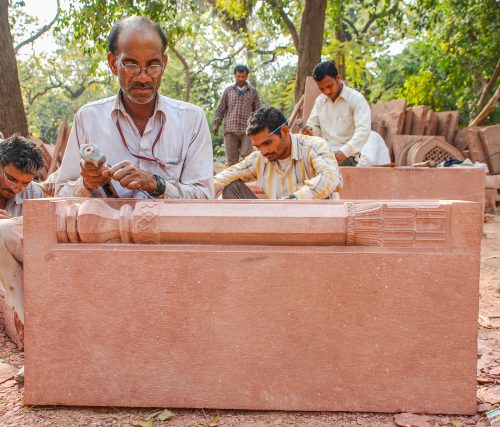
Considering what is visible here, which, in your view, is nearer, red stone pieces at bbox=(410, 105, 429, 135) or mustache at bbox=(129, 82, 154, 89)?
mustache at bbox=(129, 82, 154, 89)

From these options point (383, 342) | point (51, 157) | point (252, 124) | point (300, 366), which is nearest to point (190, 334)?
point (300, 366)

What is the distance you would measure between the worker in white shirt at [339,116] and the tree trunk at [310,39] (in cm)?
303

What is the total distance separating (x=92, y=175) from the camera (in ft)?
7.53

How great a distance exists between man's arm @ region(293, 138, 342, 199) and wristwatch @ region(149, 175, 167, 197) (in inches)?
48.9

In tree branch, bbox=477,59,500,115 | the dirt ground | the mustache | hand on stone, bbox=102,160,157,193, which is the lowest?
the dirt ground

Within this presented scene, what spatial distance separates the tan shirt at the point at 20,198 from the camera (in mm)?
3229

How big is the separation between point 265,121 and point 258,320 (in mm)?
1871

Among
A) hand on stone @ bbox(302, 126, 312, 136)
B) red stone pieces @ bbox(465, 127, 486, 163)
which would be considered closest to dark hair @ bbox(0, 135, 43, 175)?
hand on stone @ bbox(302, 126, 312, 136)

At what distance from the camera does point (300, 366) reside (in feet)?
7.14

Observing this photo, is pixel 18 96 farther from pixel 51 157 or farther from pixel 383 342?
pixel 383 342

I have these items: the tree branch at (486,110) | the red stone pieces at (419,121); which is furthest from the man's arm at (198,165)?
the tree branch at (486,110)

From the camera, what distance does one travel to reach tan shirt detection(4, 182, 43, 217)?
323 cm

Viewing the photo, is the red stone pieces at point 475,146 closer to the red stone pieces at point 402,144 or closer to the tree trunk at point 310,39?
the red stone pieces at point 402,144

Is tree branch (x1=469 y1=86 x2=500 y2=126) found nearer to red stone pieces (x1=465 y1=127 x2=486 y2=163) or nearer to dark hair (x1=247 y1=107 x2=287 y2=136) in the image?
red stone pieces (x1=465 y1=127 x2=486 y2=163)
